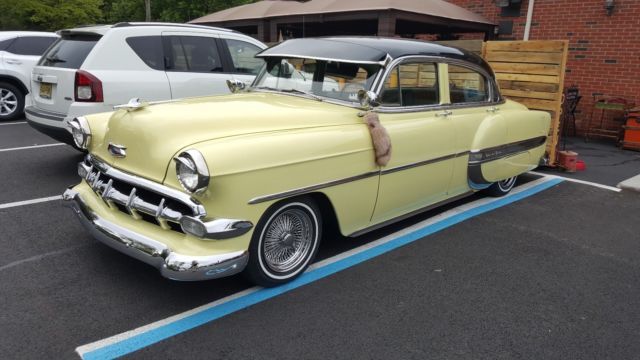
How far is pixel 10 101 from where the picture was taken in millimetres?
9594

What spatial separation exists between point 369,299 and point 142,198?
5.39 feet

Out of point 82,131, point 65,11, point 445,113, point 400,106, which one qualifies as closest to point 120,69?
point 82,131

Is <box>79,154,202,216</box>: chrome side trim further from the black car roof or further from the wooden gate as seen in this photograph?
the wooden gate

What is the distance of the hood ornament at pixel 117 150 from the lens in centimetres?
325

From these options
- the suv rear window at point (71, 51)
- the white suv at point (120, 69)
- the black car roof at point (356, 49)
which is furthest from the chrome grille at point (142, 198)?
the suv rear window at point (71, 51)

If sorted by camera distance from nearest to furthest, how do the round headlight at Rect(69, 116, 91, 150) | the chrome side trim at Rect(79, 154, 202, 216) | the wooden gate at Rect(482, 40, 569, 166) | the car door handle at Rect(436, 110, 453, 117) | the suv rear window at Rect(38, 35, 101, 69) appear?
the chrome side trim at Rect(79, 154, 202, 216) → the round headlight at Rect(69, 116, 91, 150) → the car door handle at Rect(436, 110, 453, 117) → the suv rear window at Rect(38, 35, 101, 69) → the wooden gate at Rect(482, 40, 569, 166)

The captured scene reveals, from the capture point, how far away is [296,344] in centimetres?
276

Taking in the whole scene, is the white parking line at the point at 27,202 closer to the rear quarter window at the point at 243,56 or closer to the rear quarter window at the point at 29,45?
the rear quarter window at the point at 243,56

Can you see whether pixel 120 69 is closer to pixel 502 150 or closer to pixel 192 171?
pixel 192 171

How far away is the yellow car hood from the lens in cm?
305

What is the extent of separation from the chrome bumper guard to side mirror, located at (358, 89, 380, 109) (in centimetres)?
157

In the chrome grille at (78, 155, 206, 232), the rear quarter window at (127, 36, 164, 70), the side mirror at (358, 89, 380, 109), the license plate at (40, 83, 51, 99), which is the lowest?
the chrome grille at (78, 155, 206, 232)

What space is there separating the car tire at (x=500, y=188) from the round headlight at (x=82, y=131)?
14.0ft

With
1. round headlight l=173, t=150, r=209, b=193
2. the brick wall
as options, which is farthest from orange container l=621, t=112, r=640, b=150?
round headlight l=173, t=150, r=209, b=193
